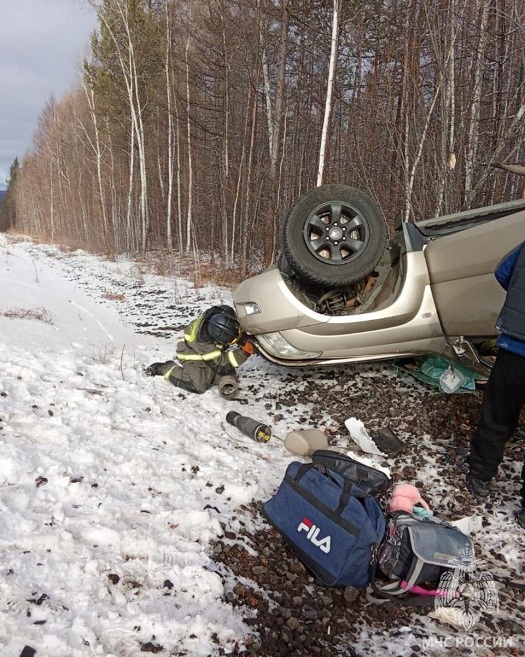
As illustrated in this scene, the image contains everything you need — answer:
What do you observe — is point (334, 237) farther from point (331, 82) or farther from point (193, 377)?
point (331, 82)

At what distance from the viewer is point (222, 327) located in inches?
182

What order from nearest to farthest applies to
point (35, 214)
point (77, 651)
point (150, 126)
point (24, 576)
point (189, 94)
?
point (77, 651), point (24, 576), point (189, 94), point (150, 126), point (35, 214)

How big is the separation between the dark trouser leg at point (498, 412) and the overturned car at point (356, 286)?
0.96m

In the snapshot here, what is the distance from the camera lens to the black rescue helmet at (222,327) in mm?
4617

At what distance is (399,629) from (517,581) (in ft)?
2.71

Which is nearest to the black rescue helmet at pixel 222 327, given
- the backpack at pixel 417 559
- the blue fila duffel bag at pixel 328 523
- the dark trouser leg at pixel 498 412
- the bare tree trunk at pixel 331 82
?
the blue fila duffel bag at pixel 328 523

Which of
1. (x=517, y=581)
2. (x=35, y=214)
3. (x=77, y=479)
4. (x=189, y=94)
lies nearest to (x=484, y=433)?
(x=517, y=581)

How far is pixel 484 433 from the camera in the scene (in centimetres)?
300

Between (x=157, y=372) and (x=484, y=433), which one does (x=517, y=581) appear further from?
(x=157, y=372)

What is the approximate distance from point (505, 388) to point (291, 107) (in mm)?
17625

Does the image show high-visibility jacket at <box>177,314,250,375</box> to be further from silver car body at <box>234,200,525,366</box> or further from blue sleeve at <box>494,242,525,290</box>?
blue sleeve at <box>494,242,525,290</box>

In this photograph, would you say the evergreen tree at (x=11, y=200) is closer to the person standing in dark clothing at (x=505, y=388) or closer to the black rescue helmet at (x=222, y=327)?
the black rescue helmet at (x=222, y=327)

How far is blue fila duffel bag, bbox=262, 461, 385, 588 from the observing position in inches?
85.9

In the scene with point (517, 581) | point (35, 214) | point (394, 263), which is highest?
point (35, 214)
